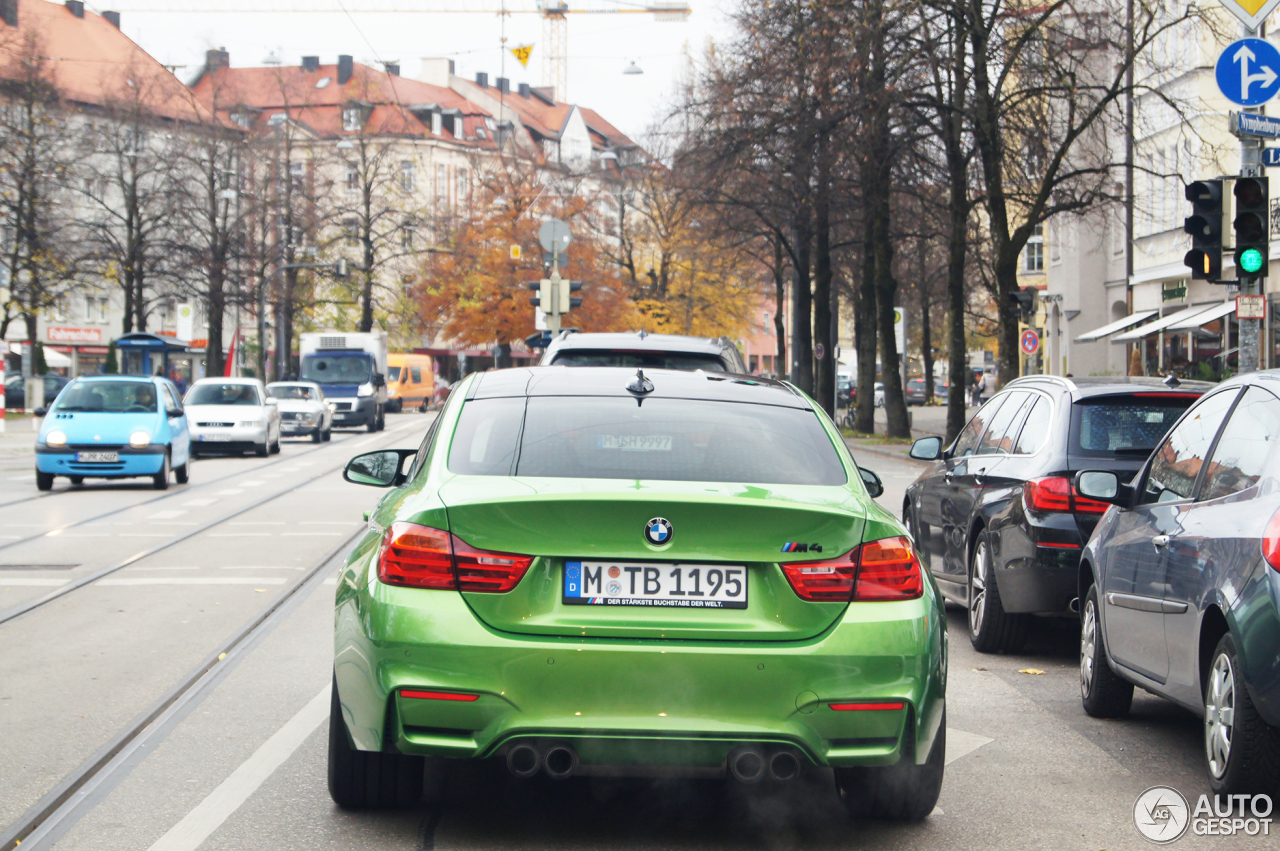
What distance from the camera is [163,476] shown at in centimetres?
2127

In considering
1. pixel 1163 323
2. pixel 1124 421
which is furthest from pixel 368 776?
pixel 1163 323

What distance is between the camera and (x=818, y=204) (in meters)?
36.9

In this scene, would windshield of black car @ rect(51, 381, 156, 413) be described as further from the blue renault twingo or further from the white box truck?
the white box truck

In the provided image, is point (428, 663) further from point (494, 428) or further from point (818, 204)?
point (818, 204)

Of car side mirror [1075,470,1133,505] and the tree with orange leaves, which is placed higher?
the tree with orange leaves

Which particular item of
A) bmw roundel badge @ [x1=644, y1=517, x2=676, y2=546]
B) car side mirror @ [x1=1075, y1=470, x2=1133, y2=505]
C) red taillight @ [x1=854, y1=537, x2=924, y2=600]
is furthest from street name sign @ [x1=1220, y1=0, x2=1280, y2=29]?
bmw roundel badge @ [x1=644, y1=517, x2=676, y2=546]

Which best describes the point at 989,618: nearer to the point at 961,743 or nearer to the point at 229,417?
the point at 961,743

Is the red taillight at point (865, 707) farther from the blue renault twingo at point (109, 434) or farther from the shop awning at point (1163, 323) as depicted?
the shop awning at point (1163, 323)

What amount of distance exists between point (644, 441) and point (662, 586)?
71 centimetres

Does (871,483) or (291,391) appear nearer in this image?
(871,483)

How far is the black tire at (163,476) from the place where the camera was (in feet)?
69.6

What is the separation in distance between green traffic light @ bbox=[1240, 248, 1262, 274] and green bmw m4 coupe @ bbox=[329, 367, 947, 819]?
398 inches

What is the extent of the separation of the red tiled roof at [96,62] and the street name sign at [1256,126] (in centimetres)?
4423

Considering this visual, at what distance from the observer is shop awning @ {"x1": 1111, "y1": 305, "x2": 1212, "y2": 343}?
37.1 meters
